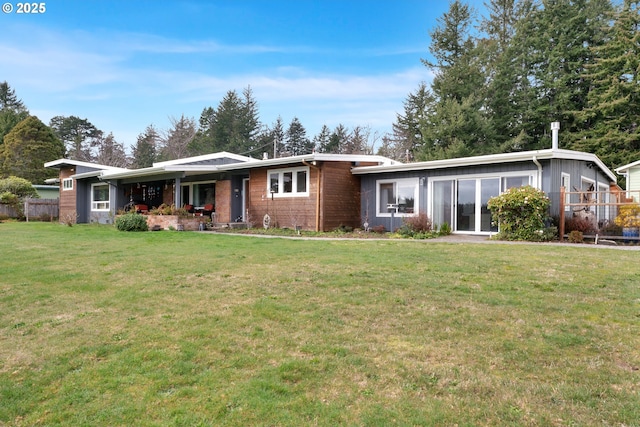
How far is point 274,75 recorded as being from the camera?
25.2m

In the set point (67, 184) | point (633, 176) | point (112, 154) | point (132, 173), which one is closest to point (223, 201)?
point (132, 173)

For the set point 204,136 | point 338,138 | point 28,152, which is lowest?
point 28,152

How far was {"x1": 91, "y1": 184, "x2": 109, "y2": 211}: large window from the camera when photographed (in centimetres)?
2392

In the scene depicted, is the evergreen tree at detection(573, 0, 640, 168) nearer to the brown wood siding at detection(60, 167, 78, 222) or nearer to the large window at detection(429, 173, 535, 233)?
the large window at detection(429, 173, 535, 233)

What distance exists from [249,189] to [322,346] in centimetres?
1493

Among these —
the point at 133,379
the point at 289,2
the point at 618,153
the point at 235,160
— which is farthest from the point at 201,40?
the point at 618,153

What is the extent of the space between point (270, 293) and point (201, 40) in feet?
53.1

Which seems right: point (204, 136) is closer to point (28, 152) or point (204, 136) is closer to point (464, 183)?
point (28, 152)

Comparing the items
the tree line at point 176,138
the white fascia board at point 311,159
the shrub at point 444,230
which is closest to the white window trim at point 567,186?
the shrub at point 444,230

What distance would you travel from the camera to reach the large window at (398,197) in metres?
14.4

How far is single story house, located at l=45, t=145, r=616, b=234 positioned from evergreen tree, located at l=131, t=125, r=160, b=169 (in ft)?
91.7

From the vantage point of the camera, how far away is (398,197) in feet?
48.6

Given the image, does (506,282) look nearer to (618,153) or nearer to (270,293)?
(270,293)

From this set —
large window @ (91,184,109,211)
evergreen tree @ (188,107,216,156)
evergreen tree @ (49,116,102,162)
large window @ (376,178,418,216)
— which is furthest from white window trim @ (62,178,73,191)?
evergreen tree @ (49,116,102,162)
